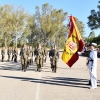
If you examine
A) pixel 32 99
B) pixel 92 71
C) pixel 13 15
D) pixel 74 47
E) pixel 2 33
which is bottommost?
pixel 32 99

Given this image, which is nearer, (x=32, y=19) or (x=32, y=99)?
(x=32, y=99)

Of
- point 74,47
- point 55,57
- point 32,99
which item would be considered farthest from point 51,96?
point 55,57

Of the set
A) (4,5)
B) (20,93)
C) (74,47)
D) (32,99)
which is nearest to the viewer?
(32,99)

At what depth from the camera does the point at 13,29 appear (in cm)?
7200

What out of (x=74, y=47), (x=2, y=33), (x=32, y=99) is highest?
(x=2, y=33)

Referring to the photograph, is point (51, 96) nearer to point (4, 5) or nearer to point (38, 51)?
point (38, 51)

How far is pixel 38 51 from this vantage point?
1702 centimetres

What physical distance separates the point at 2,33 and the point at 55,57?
189 ft

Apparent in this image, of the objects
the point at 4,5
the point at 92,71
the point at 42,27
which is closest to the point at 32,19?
the point at 42,27

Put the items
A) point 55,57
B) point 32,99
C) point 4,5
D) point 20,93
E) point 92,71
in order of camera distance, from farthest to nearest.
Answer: point 4,5
point 55,57
point 92,71
point 20,93
point 32,99

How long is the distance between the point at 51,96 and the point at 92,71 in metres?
2.38

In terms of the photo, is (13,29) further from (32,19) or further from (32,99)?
(32,99)

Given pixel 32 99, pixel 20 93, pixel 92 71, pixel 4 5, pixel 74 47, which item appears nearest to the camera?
pixel 32 99

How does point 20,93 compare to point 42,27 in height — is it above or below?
below
